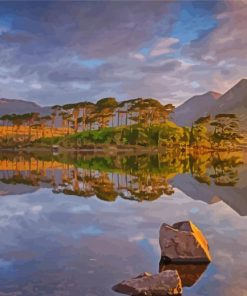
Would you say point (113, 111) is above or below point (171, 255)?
above

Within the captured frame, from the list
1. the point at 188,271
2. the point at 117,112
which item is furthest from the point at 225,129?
the point at 188,271

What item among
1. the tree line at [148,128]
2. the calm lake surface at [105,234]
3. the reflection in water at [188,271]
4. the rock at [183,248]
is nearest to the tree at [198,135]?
the tree line at [148,128]

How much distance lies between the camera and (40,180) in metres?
32.9

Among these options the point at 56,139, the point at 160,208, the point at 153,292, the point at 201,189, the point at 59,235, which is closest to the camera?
the point at 153,292

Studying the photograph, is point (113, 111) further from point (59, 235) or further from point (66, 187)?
point (59, 235)

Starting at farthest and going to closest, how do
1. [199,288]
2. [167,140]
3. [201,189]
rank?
[167,140], [201,189], [199,288]

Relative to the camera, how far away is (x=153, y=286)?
8.73m

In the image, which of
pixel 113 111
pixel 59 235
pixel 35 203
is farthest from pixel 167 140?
pixel 59 235

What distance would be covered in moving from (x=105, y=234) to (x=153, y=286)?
5791mm

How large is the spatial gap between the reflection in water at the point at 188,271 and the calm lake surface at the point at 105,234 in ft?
0.09

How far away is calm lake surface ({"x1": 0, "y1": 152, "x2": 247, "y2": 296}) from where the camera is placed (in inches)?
384

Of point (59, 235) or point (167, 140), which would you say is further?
point (167, 140)

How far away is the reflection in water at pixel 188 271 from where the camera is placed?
32.3 feet

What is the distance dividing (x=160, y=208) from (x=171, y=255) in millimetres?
8425
